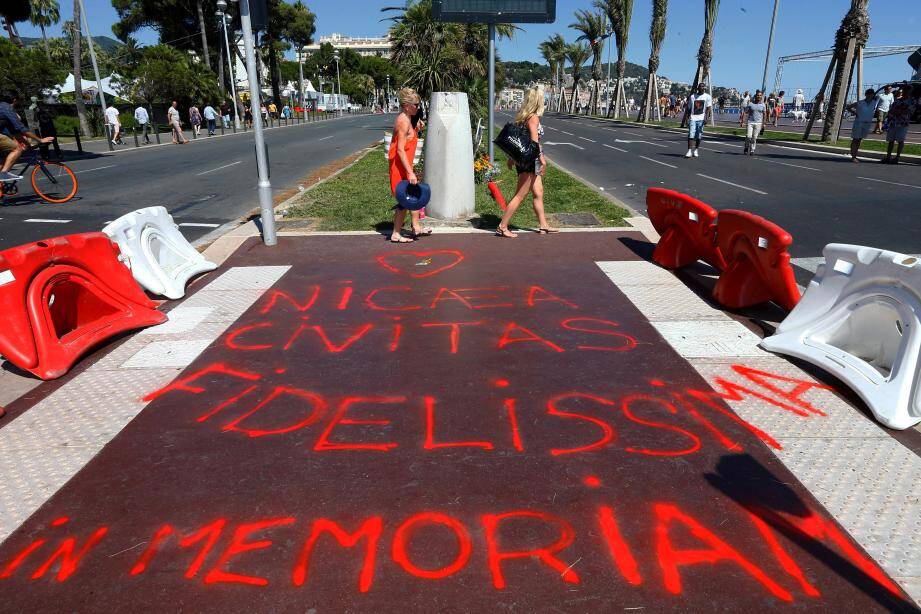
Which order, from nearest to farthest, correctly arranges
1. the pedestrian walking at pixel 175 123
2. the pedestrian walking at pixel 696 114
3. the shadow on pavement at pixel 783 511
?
the shadow on pavement at pixel 783 511 < the pedestrian walking at pixel 696 114 < the pedestrian walking at pixel 175 123

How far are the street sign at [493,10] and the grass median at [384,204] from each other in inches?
110

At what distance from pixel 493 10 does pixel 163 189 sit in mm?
8105

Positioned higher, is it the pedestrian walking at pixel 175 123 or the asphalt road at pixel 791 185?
the pedestrian walking at pixel 175 123

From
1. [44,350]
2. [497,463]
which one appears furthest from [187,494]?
[44,350]

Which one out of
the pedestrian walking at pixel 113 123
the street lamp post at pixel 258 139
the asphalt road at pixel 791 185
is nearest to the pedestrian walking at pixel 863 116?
the asphalt road at pixel 791 185

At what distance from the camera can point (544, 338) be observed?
4496 millimetres

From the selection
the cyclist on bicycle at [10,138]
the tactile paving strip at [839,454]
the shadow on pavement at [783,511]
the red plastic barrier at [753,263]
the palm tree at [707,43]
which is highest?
the palm tree at [707,43]

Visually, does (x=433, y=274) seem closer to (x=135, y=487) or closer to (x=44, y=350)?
(x=44, y=350)

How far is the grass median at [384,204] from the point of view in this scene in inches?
339

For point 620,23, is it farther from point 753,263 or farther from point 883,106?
point 753,263

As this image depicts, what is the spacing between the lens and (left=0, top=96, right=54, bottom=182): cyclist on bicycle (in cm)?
1077

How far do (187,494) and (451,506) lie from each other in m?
1.23

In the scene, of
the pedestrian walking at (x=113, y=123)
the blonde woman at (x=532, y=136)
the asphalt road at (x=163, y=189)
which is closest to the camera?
the blonde woman at (x=532, y=136)

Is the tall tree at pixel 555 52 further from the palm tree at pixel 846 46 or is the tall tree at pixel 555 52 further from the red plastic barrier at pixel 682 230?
the red plastic barrier at pixel 682 230
